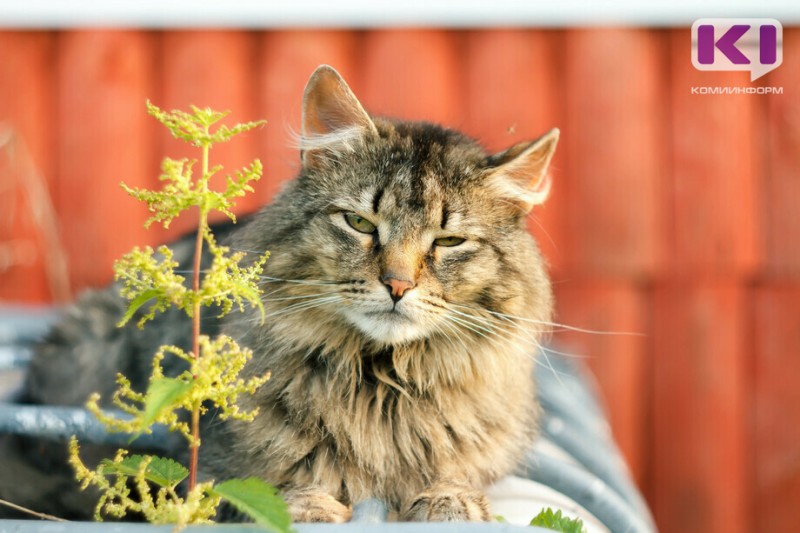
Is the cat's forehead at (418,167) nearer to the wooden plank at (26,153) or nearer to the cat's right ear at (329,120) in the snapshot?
the cat's right ear at (329,120)

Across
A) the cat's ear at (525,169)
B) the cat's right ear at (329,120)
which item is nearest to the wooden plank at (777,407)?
the cat's ear at (525,169)

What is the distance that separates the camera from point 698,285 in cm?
349

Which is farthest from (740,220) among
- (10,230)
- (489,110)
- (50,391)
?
(10,230)

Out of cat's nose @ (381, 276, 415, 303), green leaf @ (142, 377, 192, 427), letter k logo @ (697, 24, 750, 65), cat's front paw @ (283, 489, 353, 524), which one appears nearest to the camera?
green leaf @ (142, 377, 192, 427)

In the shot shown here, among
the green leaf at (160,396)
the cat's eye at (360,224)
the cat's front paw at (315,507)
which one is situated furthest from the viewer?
the cat's eye at (360,224)

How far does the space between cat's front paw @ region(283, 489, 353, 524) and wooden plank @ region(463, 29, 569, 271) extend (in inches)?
86.5

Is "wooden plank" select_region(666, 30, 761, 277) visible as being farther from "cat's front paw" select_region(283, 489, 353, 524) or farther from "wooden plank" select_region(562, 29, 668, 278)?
"cat's front paw" select_region(283, 489, 353, 524)

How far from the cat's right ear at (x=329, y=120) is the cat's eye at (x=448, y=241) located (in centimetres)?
27

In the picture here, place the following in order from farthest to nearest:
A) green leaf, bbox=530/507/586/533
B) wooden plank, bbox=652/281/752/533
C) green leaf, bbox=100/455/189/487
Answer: wooden plank, bbox=652/281/752/533 → green leaf, bbox=530/507/586/533 → green leaf, bbox=100/455/189/487

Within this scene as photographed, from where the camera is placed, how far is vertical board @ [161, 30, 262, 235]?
134 inches

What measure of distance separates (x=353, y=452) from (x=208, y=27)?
2.45m

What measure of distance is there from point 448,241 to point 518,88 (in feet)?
6.65

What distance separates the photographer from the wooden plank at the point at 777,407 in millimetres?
3471

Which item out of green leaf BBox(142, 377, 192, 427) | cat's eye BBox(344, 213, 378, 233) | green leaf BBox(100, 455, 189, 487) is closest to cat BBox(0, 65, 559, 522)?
cat's eye BBox(344, 213, 378, 233)
